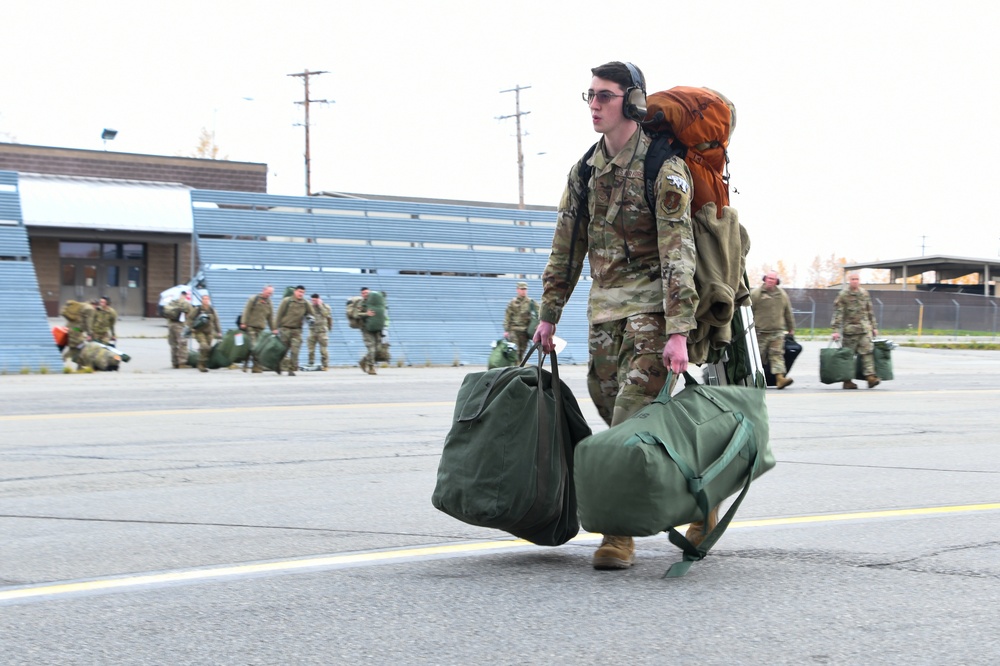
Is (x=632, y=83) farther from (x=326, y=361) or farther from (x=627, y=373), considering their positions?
(x=326, y=361)

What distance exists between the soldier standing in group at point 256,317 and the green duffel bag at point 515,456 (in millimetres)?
18569

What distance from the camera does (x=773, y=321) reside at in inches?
667

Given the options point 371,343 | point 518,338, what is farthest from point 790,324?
point 371,343

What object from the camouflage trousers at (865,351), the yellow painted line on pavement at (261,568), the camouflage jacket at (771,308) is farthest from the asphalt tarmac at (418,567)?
the camouflage trousers at (865,351)

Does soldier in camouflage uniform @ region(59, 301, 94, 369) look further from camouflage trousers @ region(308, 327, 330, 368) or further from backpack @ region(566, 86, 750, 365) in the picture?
backpack @ region(566, 86, 750, 365)

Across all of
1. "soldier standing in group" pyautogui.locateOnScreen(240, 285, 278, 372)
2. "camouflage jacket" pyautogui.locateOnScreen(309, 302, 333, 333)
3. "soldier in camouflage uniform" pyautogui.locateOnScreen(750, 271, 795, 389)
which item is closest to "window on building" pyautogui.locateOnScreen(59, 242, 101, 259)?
"camouflage jacket" pyautogui.locateOnScreen(309, 302, 333, 333)

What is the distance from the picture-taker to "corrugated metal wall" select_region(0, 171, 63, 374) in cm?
2177

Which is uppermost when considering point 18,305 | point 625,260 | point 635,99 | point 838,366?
point 635,99

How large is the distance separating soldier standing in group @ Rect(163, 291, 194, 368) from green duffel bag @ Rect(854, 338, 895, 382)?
1306 centimetres

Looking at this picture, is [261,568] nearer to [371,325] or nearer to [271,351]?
[271,351]

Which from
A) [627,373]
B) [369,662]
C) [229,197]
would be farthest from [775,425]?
[229,197]

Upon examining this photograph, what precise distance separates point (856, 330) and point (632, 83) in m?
13.8

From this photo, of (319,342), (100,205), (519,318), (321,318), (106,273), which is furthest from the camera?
(106,273)

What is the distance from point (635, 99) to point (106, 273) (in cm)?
4628
